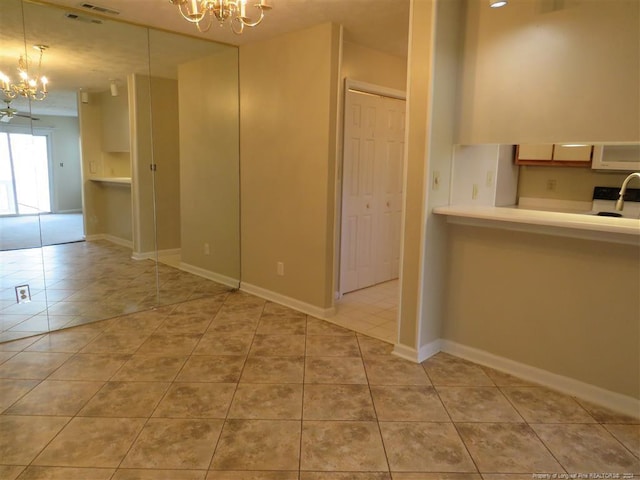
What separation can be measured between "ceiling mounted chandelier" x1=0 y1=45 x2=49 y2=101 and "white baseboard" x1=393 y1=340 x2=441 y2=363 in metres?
3.26

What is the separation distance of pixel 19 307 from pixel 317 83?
2.98m

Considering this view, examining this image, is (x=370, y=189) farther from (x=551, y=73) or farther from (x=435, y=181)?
(x=551, y=73)

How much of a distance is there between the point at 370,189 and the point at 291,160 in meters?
1.05

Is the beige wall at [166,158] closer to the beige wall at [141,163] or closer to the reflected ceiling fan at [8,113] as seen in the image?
the beige wall at [141,163]

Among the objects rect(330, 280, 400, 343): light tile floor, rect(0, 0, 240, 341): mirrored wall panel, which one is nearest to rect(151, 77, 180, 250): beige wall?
rect(0, 0, 240, 341): mirrored wall panel

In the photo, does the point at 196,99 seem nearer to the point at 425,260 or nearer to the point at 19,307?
the point at 19,307

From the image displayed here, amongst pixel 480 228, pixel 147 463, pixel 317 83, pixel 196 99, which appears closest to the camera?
pixel 147 463

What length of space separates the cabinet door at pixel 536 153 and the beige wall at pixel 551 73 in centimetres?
187

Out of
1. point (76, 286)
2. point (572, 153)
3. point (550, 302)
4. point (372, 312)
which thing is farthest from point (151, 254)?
point (572, 153)

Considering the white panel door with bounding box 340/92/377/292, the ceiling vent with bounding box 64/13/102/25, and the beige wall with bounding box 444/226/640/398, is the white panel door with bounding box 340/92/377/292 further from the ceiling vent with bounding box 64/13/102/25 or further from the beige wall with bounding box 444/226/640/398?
the ceiling vent with bounding box 64/13/102/25

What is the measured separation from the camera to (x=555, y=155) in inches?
166

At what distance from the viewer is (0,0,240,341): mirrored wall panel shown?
3168mm

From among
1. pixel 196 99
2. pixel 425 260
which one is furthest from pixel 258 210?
pixel 425 260

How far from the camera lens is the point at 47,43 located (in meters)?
3.23
